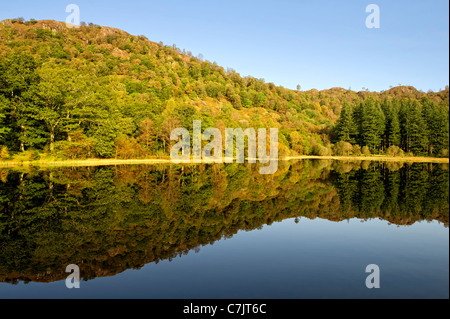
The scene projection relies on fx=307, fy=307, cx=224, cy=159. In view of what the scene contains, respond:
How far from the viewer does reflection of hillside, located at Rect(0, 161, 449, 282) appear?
331 inches

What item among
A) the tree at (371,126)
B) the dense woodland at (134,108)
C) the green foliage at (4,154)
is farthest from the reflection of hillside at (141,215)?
the tree at (371,126)

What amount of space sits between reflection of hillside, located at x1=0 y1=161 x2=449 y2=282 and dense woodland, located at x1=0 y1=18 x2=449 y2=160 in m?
18.3

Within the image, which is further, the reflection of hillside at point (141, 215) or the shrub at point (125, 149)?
the shrub at point (125, 149)

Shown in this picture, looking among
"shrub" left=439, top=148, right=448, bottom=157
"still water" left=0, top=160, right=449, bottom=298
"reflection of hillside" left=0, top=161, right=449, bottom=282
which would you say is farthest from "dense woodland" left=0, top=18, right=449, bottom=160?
"still water" left=0, top=160, right=449, bottom=298

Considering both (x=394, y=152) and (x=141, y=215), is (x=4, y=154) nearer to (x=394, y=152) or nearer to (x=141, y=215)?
(x=141, y=215)

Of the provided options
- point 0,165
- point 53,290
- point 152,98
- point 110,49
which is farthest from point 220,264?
point 110,49

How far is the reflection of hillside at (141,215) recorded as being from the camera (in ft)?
27.6

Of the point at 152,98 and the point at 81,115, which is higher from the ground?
the point at 152,98

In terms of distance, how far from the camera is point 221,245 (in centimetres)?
996

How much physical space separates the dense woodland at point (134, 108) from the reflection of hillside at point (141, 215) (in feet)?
60.1

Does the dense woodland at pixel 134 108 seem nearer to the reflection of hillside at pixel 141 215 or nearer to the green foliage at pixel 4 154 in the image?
the green foliage at pixel 4 154
